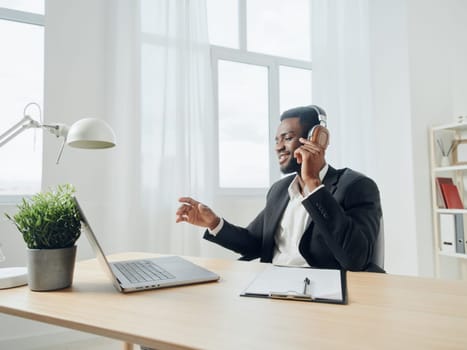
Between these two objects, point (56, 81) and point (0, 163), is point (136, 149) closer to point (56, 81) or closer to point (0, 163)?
point (56, 81)

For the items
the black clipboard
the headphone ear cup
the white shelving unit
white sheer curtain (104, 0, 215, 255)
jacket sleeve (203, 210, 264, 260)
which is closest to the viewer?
the black clipboard

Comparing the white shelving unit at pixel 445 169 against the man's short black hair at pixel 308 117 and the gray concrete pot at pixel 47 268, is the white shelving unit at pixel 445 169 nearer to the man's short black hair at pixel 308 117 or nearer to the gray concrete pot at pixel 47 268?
the man's short black hair at pixel 308 117

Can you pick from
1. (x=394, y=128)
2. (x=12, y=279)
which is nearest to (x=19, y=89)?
(x=12, y=279)

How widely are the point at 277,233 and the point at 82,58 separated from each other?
4.95 feet

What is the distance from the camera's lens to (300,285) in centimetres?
88

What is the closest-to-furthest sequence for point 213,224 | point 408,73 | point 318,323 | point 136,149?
point 318,323 < point 213,224 < point 136,149 < point 408,73

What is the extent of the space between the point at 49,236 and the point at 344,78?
2653mm

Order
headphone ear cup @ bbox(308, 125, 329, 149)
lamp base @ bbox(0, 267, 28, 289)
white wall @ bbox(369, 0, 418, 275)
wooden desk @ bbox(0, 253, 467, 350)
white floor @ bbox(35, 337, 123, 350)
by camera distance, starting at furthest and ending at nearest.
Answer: white wall @ bbox(369, 0, 418, 275) → white floor @ bbox(35, 337, 123, 350) → headphone ear cup @ bbox(308, 125, 329, 149) → lamp base @ bbox(0, 267, 28, 289) → wooden desk @ bbox(0, 253, 467, 350)

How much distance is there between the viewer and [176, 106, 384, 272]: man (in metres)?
1.22

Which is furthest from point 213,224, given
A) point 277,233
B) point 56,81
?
point 56,81

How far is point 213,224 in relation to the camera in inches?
59.0

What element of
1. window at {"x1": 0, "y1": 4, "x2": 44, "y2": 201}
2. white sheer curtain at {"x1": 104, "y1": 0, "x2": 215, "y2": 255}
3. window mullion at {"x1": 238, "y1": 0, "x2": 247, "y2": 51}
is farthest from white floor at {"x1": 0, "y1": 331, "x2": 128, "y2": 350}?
window mullion at {"x1": 238, "y1": 0, "x2": 247, "y2": 51}

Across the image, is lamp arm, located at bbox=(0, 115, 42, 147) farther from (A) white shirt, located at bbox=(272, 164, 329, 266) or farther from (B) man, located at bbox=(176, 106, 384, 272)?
(A) white shirt, located at bbox=(272, 164, 329, 266)

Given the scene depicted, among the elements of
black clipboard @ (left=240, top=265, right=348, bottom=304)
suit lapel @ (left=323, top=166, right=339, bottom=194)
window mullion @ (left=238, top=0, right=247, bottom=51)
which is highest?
window mullion @ (left=238, top=0, right=247, bottom=51)
